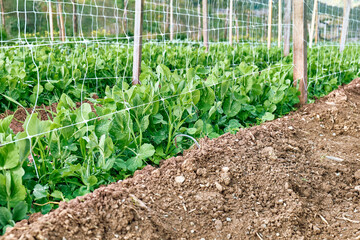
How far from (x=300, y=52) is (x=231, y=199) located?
2.58m

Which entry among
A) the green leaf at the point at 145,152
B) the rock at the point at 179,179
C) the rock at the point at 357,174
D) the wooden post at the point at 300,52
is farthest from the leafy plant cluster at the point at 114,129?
the rock at the point at 357,174

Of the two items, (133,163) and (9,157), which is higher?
(9,157)

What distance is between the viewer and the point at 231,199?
2.23m

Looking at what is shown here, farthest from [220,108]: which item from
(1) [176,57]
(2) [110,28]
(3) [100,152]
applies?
(2) [110,28]

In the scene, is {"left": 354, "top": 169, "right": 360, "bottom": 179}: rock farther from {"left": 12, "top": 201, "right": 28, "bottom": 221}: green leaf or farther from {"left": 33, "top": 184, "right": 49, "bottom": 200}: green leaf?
{"left": 12, "top": 201, "right": 28, "bottom": 221}: green leaf

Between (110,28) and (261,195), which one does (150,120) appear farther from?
(110,28)

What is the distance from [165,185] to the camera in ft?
7.30

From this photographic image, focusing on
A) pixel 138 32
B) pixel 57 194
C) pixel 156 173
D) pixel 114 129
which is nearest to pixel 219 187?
pixel 156 173

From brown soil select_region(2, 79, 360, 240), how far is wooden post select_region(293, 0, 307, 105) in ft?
4.18

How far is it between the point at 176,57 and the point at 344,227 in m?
4.33

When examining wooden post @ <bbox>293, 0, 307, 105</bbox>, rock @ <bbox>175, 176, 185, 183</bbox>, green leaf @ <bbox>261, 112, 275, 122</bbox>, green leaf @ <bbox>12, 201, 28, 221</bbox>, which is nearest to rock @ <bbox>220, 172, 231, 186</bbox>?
rock @ <bbox>175, 176, 185, 183</bbox>

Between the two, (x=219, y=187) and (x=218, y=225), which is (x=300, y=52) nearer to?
(x=219, y=187)

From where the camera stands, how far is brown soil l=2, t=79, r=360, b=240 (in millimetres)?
1773

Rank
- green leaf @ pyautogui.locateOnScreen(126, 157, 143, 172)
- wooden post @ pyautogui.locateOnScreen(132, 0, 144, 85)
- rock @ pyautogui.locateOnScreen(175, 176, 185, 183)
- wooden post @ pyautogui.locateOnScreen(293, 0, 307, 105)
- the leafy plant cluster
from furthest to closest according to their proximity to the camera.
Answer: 1. wooden post @ pyautogui.locateOnScreen(293, 0, 307, 105)
2. wooden post @ pyautogui.locateOnScreen(132, 0, 144, 85)
3. green leaf @ pyautogui.locateOnScreen(126, 157, 143, 172)
4. rock @ pyautogui.locateOnScreen(175, 176, 185, 183)
5. the leafy plant cluster
